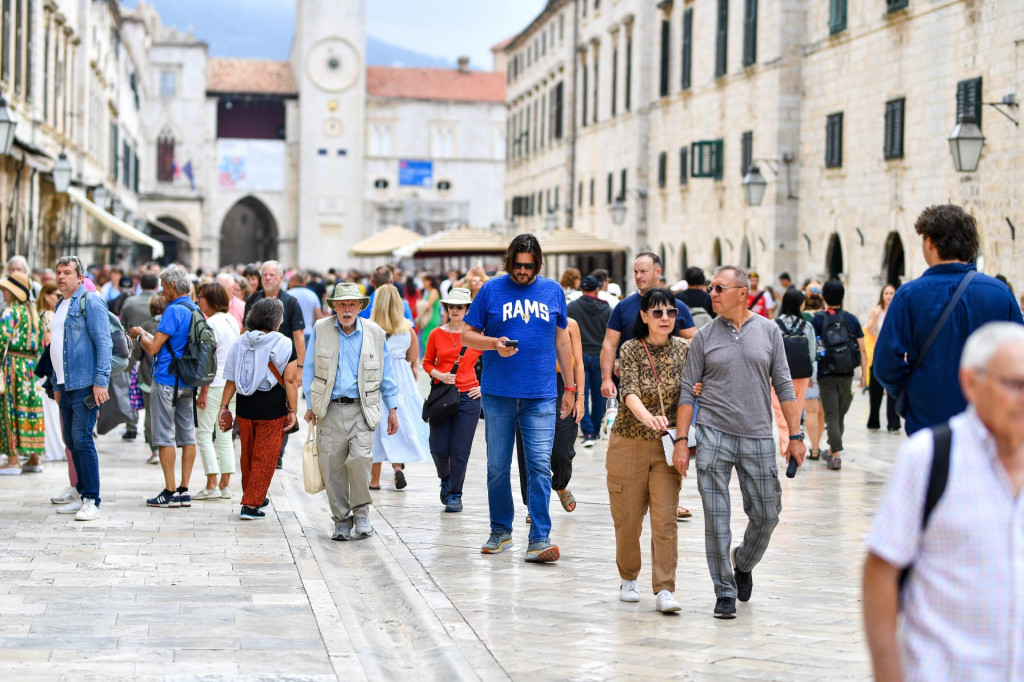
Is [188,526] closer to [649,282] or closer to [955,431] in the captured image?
[649,282]

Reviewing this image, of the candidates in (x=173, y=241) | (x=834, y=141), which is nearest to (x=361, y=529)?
(x=834, y=141)

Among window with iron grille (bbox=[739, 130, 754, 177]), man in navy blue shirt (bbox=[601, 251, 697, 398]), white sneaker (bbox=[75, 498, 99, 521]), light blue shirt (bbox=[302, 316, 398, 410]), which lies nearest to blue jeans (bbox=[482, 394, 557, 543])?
man in navy blue shirt (bbox=[601, 251, 697, 398])

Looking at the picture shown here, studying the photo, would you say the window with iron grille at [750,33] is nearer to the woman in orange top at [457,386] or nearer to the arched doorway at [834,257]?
the arched doorway at [834,257]

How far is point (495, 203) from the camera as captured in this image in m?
79.7

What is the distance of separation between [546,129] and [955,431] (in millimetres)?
50902

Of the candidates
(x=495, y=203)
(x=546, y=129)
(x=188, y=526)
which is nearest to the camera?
(x=188, y=526)

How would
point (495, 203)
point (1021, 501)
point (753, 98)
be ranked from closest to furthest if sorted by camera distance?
point (1021, 501) → point (753, 98) → point (495, 203)

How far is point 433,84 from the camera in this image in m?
80.8

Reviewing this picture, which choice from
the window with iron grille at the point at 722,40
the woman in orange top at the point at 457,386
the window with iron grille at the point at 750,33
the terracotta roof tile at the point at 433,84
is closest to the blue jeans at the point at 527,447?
the woman in orange top at the point at 457,386

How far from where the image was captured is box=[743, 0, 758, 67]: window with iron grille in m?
29.9

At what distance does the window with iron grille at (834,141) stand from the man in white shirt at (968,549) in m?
23.6

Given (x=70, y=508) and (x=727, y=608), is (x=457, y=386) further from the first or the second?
(x=727, y=608)

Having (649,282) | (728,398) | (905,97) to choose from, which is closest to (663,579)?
(728,398)

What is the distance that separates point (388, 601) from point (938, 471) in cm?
488
